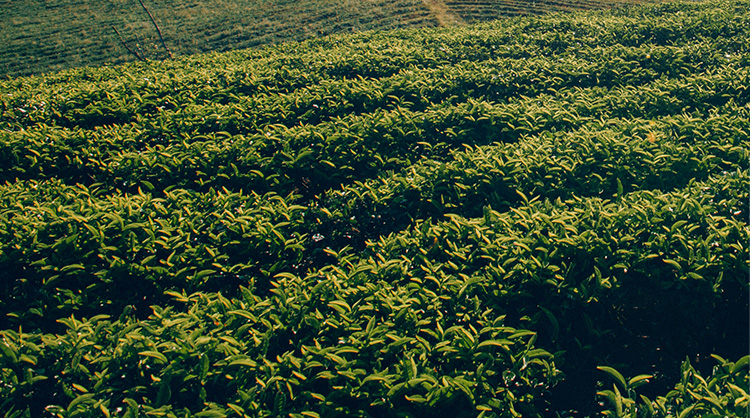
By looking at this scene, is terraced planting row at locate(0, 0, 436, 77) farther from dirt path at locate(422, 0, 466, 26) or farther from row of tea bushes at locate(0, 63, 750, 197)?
row of tea bushes at locate(0, 63, 750, 197)

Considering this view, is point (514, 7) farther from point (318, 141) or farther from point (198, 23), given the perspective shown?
point (318, 141)

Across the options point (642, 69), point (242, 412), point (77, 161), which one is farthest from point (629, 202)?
point (77, 161)

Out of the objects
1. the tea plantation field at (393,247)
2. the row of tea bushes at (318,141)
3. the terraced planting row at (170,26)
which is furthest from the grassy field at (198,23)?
the row of tea bushes at (318,141)

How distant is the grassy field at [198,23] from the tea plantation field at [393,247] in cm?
611

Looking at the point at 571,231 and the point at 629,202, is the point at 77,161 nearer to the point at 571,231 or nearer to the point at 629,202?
the point at 571,231

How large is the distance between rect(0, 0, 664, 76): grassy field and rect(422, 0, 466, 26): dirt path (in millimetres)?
26

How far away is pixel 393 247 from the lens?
324 centimetres

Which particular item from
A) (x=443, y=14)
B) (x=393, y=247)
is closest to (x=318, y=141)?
(x=393, y=247)

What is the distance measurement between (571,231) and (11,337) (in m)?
3.41

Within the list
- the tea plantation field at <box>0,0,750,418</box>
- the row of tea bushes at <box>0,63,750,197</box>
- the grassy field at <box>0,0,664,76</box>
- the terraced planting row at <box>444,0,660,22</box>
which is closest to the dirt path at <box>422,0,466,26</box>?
the grassy field at <box>0,0,664,76</box>

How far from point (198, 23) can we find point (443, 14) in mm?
6679

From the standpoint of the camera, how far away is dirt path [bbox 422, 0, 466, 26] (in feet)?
38.8

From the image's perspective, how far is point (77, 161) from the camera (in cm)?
475

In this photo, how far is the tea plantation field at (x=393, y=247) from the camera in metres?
2.38
